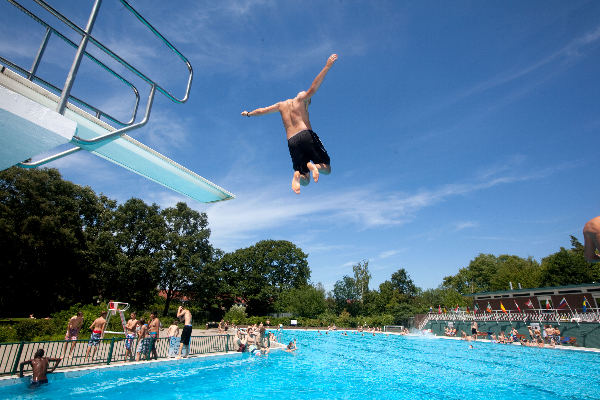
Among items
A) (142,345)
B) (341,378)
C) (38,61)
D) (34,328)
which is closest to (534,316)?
(341,378)

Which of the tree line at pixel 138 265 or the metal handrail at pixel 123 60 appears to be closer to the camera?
the metal handrail at pixel 123 60

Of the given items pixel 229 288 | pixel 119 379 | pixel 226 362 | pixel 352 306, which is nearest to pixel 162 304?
pixel 229 288

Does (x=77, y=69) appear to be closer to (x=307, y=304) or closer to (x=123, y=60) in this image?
A: (x=123, y=60)

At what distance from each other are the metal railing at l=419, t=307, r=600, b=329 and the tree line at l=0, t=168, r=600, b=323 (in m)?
6.71

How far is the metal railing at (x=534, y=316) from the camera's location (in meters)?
22.4

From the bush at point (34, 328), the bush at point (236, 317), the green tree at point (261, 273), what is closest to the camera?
the bush at point (34, 328)

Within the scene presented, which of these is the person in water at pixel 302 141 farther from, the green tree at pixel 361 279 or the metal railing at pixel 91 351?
the green tree at pixel 361 279

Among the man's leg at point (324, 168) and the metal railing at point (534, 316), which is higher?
the man's leg at point (324, 168)

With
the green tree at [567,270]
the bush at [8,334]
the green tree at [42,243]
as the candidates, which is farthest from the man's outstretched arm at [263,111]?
the green tree at [567,270]

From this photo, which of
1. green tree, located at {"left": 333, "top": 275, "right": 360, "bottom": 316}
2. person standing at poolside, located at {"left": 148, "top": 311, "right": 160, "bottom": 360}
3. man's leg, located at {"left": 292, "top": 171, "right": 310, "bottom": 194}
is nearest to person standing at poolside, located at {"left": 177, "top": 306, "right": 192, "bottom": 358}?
person standing at poolside, located at {"left": 148, "top": 311, "right": 160, "bottom": 360}

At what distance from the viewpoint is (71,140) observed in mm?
2160

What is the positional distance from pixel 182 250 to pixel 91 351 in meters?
24.5

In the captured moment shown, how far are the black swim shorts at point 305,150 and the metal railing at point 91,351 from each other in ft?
29.0

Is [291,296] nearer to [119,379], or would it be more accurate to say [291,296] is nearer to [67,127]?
[119,379]
